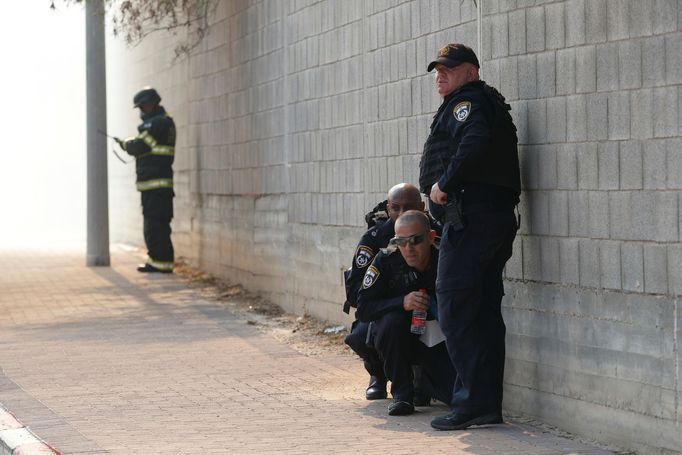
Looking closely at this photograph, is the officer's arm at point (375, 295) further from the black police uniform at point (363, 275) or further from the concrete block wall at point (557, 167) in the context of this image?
the concrete block wall at point (557, 167)

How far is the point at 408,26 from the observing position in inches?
376

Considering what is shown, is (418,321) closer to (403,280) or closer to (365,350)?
(403,280)

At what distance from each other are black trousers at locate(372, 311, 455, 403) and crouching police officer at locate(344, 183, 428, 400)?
0.32m

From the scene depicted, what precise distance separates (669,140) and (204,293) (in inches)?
354

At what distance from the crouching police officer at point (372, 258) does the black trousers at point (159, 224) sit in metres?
8.51

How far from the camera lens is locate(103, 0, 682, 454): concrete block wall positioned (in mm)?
6352

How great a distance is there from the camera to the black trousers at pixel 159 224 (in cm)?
1662

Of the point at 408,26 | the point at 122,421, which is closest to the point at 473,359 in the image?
the point at 122,421

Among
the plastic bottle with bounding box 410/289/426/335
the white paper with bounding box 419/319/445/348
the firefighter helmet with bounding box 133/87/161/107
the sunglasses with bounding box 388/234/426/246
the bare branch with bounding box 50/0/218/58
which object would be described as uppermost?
the bare branch with bounding box 50/0/218/58

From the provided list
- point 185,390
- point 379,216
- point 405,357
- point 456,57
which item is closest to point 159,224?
point 185,390

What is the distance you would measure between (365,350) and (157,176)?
8.79 metres

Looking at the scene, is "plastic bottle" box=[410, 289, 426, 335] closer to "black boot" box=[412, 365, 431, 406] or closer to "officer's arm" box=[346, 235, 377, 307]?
"black boot" box=[412, 365, 431, 406]

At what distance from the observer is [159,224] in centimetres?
1662

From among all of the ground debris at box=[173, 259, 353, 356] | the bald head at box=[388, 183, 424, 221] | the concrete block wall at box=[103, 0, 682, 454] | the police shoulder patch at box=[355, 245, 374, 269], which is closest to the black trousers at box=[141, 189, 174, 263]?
the ground debris at box=[173, 259, 353, 356]
